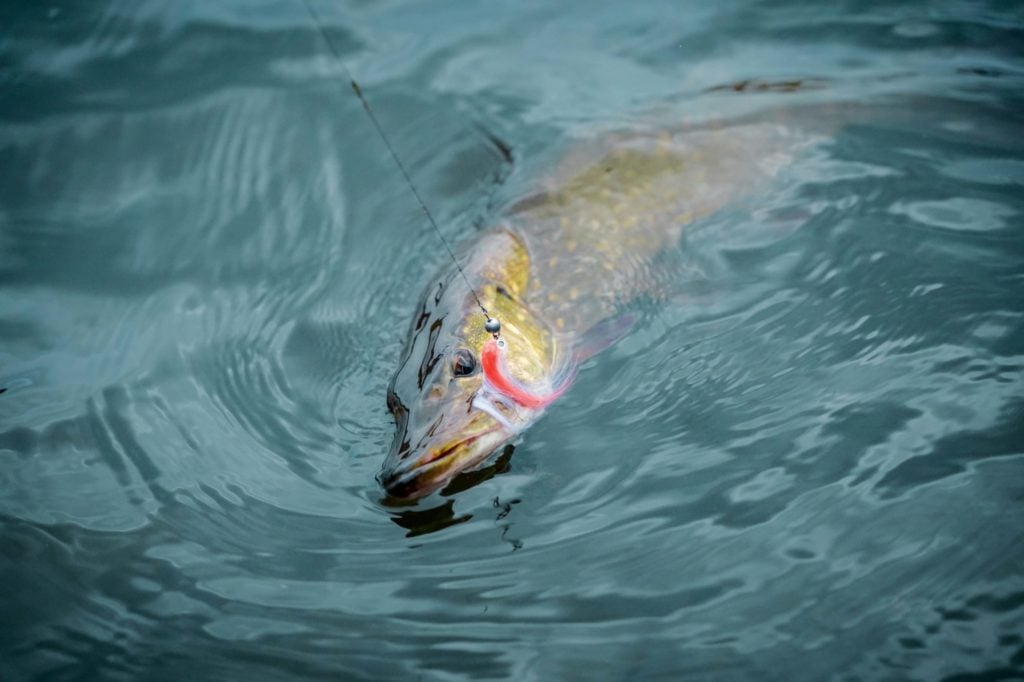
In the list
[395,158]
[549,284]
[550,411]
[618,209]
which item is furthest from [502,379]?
[395,158]

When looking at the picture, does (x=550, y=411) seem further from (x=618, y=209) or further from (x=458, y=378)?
(x=618, y=209)

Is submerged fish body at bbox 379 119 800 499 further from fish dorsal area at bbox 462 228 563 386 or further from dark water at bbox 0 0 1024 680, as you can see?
dark water at bbox 0 0 1024 680

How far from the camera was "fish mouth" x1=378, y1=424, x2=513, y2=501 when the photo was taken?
3.55m

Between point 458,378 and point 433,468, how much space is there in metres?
0.42

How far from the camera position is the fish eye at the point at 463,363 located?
12.6 ft

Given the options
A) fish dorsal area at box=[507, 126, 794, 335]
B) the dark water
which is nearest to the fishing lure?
the dark water

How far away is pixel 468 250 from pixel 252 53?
102 inches

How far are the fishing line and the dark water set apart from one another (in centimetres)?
8

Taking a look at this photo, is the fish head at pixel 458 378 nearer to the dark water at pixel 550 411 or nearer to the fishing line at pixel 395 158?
the fishing line at pixel 395 158

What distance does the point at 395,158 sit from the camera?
568 cm

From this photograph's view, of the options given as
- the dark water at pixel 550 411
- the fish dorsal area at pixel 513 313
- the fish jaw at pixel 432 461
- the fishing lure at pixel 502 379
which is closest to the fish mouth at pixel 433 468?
the fish jaw at pixel 432 461

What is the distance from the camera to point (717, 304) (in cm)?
460

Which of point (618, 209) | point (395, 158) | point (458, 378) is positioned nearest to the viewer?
point (458, 378)

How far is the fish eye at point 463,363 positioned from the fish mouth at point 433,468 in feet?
0.86
